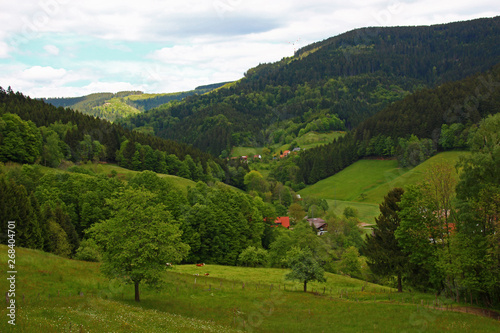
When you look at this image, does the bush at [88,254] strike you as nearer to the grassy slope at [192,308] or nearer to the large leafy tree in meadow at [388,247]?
the grassy slope at [192,308]

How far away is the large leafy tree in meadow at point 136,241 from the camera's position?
98.1ft

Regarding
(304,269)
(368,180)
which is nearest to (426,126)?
(368,180)

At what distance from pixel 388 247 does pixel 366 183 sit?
397 ft

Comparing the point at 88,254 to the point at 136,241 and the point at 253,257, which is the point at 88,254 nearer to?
the point at 136,241

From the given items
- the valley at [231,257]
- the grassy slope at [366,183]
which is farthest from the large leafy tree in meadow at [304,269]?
the grassy slope at [366,183]

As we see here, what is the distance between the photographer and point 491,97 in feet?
540

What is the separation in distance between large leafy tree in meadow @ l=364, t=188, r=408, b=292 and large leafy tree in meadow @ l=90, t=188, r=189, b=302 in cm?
2667

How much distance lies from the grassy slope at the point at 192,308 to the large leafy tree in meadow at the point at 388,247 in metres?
4.61

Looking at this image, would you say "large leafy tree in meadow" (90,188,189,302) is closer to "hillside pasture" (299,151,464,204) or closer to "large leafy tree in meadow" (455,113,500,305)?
"large leafy tree in meadow" (455,113,500,305)

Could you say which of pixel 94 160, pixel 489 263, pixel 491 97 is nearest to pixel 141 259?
pixel 489 263

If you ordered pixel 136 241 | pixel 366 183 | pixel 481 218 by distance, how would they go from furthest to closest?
pixel 366 183
pixel 481 218
pixel 136 241

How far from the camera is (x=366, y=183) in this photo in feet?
527

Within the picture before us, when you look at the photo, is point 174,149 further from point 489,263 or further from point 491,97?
point 491,97

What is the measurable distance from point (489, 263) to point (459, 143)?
13766 centimetres
